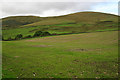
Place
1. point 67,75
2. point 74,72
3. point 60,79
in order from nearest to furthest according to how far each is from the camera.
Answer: point 60,79, point 67,75, point 74,72

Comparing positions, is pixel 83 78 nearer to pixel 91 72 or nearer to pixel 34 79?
pixel 91 72

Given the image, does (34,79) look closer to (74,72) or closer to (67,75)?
(67,75)

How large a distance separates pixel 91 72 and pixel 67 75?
319cm

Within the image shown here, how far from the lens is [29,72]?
46.6 ft

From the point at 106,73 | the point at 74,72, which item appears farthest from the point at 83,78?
the point at 106,73

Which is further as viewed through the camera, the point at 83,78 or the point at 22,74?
the point at 22,74

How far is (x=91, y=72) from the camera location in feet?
46.3

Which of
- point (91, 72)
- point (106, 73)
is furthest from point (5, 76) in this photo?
point (106, 73)

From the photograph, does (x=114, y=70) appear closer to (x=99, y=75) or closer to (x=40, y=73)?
(x=99, y=75)

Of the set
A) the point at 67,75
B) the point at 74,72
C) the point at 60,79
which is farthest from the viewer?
the point at 74,72

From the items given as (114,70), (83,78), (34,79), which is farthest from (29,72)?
(114,70)

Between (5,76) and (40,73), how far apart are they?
398cm

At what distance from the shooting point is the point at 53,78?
41.4ft

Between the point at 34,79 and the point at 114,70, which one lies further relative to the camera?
the point at 114,70
